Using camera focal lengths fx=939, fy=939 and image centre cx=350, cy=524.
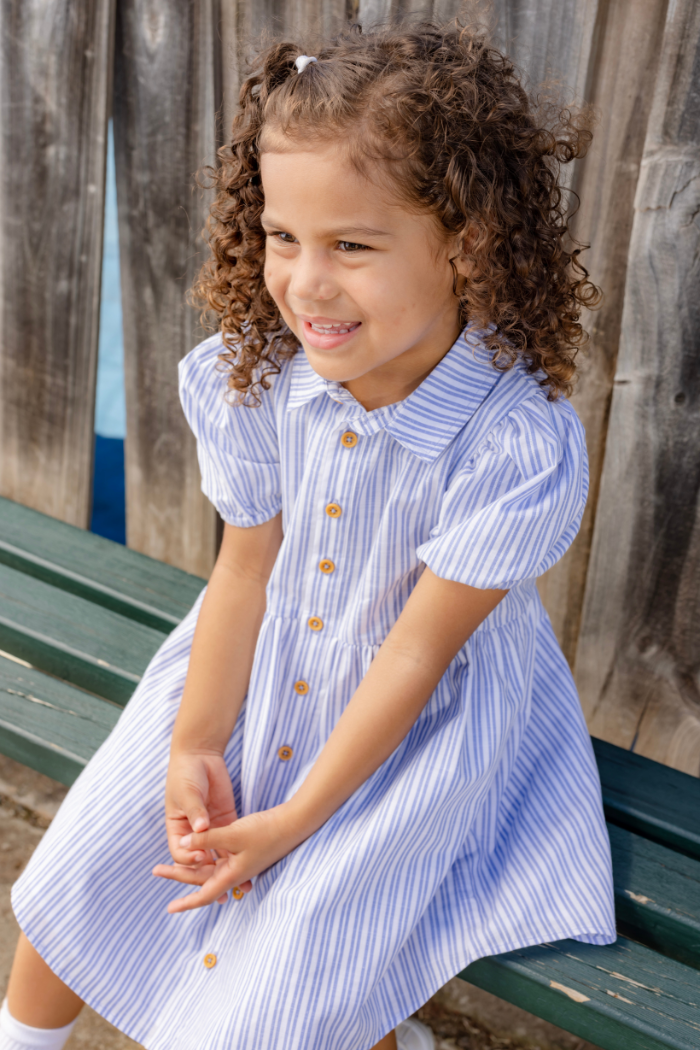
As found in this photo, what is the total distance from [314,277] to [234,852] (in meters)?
0.73

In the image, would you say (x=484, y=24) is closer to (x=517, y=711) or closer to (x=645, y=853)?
(x=517, y=711)

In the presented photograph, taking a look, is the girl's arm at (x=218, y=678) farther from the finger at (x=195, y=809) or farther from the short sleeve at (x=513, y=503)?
the short sleeve at (x=513, y=503)

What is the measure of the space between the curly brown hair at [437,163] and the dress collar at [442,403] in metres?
0.03

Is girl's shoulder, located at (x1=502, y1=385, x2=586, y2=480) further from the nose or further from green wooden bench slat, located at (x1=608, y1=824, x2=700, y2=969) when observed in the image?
green wooden bench slat, located at (x1=608, y1=824, x2=700, y2=969)

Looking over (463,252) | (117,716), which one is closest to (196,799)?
(117,716)

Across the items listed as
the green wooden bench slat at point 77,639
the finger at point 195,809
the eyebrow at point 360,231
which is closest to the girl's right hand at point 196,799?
the finger at point 195,809

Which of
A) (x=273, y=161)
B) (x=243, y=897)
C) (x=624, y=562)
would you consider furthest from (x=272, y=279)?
(x=624, y=562)

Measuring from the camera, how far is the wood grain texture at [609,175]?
1473 millimetres

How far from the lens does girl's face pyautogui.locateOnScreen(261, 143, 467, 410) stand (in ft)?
3.52

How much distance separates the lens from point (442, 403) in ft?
4.05

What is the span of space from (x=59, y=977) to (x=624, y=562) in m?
1.21

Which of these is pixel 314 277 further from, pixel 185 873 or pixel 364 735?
pixel 185 873

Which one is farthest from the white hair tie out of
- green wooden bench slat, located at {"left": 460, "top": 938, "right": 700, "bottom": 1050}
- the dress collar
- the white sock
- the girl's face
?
the white sock

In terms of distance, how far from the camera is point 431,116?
1074 millimetres
